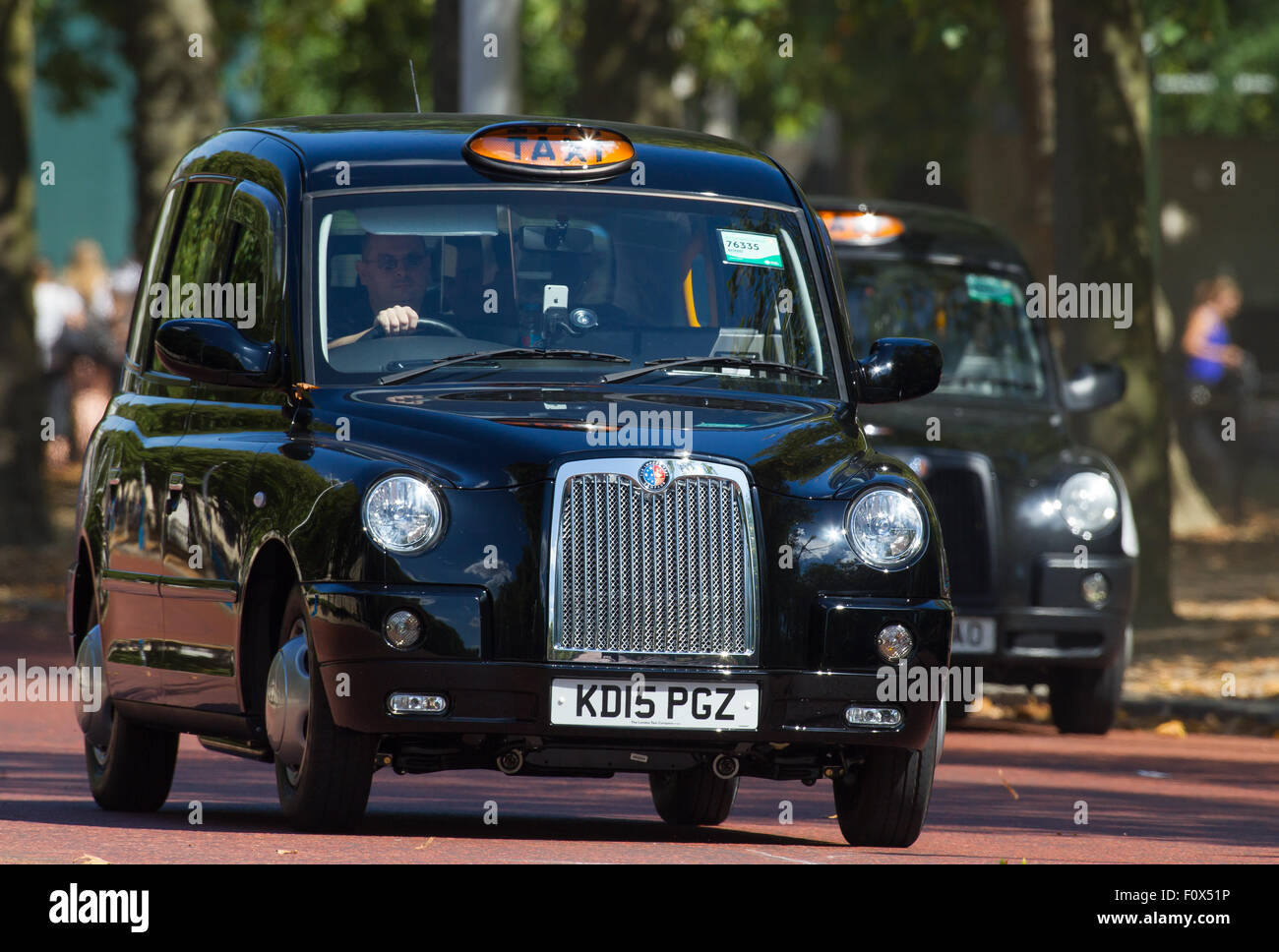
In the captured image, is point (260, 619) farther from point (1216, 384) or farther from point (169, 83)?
point (1216, 384)

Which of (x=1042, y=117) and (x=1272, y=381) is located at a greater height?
(x=1042, y=117)

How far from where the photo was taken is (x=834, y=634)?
799cm

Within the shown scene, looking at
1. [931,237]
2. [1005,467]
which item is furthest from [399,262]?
[931,237]

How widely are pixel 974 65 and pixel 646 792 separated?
22.4 metres

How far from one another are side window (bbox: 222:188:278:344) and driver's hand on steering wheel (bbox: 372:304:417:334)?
0.36m

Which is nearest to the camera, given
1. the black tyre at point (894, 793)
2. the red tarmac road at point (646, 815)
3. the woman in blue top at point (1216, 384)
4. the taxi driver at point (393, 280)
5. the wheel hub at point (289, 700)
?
the wheel hub at point (289, 700)

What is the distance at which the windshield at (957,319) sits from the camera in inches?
546

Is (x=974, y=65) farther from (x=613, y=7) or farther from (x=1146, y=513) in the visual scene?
(x=1146, y=513)

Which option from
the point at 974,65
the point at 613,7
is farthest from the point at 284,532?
the point at 974,65

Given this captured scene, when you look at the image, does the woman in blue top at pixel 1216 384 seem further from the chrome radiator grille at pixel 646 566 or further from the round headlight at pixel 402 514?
the round headlight at pixel 402 514

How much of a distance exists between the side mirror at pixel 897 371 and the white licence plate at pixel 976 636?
4.18 meters

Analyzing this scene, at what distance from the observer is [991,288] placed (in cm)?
1422
